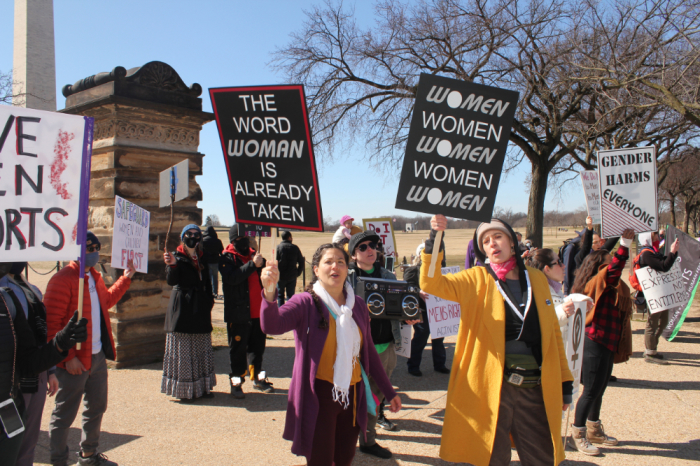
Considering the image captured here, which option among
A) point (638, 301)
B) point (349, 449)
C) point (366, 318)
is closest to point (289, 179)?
point (366, 318)

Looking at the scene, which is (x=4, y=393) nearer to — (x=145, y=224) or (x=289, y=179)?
(x=289, y=179)

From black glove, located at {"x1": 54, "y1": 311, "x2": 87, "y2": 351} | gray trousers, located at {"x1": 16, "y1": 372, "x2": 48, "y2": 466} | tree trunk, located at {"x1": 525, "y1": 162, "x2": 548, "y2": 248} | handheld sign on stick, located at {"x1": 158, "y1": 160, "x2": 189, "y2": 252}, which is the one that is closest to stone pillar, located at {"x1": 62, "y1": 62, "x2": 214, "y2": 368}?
handheld sign on stick, located at {"x1": 158, "y1": 160, "x2": 189, "y2": 252}

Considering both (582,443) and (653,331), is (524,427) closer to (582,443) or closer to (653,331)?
(582,443)

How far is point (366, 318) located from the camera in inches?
124

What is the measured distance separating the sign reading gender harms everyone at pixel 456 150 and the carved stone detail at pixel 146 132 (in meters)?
4.81

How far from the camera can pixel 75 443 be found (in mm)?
4125

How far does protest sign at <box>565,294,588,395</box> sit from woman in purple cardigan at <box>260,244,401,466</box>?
5.37 ft

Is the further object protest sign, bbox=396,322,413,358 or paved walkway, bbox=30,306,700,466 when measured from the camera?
protest sign, bbox=396,322,413,358

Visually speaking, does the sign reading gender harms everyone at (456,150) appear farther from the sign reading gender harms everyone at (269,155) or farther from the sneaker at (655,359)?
the sneaker at (655,359)

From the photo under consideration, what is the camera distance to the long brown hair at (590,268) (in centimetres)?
450

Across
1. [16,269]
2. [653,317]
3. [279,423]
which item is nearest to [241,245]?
[279,423]

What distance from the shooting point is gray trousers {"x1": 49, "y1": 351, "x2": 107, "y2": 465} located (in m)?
3.47

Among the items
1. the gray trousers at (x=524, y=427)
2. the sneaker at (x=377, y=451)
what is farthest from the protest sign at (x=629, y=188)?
the sneaker at (x=377, y=451)

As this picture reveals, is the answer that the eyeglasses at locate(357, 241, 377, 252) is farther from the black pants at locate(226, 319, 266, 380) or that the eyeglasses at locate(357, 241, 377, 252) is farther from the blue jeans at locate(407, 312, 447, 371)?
the blue jeans at locate(407, 312, 447, 371)
